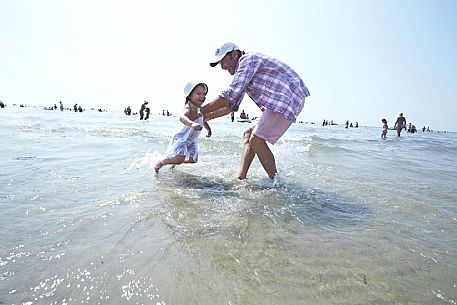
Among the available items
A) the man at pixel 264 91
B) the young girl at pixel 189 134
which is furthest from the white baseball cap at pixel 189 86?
the man at pixel 264 91

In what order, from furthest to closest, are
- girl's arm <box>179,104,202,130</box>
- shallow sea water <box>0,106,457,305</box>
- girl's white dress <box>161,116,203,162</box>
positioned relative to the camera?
girl's white dress <box>161,116,203,162</box> → girl's arm <box>179,104,202,130</box> → shallow sea water <box>0,106,457,305</box>

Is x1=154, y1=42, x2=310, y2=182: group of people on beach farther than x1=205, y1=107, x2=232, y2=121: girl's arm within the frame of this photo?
No

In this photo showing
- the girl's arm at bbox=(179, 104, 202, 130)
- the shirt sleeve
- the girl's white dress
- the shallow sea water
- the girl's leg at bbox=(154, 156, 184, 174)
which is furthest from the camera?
the girl's white dress

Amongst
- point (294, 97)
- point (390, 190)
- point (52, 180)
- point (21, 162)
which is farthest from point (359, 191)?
point (21, 162)

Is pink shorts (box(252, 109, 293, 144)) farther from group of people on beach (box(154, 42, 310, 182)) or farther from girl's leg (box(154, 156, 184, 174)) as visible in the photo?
girl's leg (box(154, 156, 184, 174))

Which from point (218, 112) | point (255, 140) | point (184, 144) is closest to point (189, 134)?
point (184, 144)

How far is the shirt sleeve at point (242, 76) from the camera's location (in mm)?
3451

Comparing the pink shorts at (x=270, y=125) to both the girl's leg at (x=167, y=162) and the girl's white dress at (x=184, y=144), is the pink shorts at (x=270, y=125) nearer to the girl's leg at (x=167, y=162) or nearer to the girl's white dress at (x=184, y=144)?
the girl's white dress at (x=184, y=144)

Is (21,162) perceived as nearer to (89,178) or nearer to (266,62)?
(89,178)

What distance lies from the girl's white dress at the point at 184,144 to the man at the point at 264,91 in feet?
2.39

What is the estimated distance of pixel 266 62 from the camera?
11.7 feet

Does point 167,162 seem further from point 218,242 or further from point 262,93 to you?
point 218,242

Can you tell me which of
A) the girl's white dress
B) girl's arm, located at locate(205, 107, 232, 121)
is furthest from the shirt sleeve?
the girl's white dress

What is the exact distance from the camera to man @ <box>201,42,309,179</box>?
3.49m
